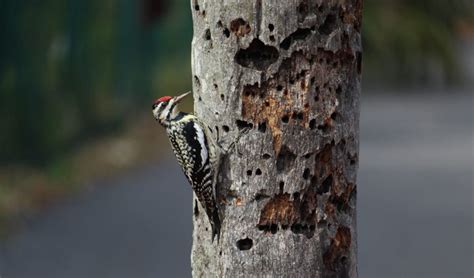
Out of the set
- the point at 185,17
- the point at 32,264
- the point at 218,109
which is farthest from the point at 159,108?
the point at 185,17

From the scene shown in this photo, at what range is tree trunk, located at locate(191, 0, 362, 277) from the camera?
5344mm

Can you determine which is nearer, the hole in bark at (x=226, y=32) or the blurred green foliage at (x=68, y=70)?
the hole in bark at (x=226, y=32)

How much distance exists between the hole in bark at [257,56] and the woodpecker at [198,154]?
392 mm

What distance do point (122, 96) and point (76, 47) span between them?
7.57 ft

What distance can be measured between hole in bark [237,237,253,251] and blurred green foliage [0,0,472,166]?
7.21 meters

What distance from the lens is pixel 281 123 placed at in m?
5.37

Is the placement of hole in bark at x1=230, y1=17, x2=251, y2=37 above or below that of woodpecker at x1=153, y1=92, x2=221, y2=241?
above

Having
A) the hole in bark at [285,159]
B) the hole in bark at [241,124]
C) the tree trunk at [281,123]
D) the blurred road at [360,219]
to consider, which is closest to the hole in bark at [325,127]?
the tree trunk at [281,123]

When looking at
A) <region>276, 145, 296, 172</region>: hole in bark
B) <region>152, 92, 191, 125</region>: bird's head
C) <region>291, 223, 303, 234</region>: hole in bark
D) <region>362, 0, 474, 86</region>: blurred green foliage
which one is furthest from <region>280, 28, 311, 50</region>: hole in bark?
<region>362, 0, 474, 86</region>: blurred green foliage

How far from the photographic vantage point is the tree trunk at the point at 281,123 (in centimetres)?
534

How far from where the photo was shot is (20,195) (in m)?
12.5

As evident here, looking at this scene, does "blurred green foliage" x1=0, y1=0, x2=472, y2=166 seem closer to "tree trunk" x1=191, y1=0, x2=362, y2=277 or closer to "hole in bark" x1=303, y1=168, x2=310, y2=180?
"tree trunk" x1=191, y1=0, x2=362, y2=277

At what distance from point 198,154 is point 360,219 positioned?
722cm

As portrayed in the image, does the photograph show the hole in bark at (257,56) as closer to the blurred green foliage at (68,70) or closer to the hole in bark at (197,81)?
the hole in bark at (197,81)
